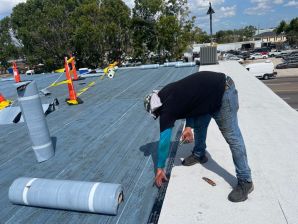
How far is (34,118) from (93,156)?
115cm

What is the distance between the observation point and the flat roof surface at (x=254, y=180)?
304 cm

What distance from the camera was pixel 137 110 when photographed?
770cm

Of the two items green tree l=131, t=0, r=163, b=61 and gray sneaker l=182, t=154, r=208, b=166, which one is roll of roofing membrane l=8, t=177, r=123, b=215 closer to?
gray sneaker l=182, t=154, r=208, b=166

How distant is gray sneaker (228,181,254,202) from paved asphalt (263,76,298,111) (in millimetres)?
18340

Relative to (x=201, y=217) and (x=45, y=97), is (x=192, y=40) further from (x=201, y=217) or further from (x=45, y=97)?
(x=201, y=217)

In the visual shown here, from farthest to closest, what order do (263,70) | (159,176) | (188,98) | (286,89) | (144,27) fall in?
(144,27) → (263,70) → (286,89) → (159,176) → (188,98)

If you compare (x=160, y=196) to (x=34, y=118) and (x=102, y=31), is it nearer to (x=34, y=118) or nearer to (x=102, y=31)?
(x=34, y=118)

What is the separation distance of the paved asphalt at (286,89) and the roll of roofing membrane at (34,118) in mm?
18629

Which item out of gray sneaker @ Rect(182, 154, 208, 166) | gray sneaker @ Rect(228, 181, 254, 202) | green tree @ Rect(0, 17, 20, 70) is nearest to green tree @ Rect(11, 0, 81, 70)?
green tree @ Rect(0, 17, 20, 70)

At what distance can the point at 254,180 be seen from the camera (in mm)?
3643

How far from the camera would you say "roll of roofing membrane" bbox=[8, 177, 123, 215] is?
320 centimetres

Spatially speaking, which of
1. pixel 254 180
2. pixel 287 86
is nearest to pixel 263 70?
pixel 287 86

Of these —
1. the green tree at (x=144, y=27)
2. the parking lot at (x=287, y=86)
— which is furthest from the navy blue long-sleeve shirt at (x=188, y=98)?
the green tree at (x=144, y=27)

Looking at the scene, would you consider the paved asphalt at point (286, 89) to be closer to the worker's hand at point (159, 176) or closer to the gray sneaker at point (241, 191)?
the gray sneaker at point (241, 191)
